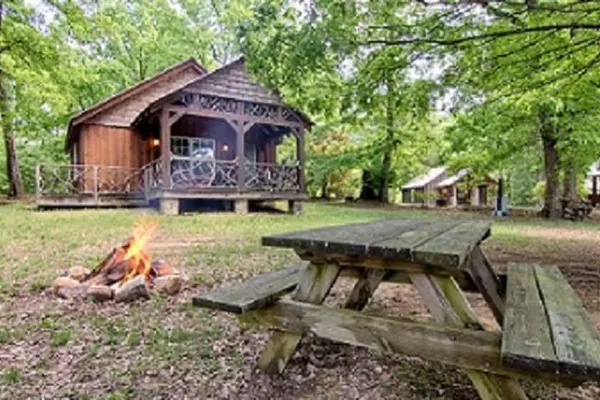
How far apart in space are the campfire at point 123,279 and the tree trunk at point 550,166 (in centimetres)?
1467

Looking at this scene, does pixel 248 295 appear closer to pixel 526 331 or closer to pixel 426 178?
pixel 526 331

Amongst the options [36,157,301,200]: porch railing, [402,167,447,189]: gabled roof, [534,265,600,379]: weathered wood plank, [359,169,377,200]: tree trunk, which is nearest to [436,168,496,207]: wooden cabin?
[402,167,447,189]: gabled roof

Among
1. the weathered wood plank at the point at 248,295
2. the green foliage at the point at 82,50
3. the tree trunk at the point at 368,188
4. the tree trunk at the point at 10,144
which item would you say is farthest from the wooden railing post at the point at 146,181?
the weathered wood plank at the point at 248,295

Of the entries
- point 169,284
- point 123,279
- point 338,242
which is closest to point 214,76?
point 123,279

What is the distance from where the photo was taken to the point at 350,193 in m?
30.3

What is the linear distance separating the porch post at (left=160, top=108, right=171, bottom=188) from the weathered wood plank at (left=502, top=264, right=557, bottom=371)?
11.7m

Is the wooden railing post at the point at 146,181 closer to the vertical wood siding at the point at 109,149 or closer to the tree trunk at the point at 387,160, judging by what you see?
the vertical wood siding at the point at 109,149

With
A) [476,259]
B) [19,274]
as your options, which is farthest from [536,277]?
[19,274]

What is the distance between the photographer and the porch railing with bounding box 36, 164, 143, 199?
1531cm

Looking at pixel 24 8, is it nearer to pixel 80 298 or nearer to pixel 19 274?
pixel 19 274

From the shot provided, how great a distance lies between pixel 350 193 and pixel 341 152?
7.12 m

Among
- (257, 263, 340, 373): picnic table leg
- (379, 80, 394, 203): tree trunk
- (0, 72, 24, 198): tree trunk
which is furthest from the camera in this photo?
(379, 80, 394, 203): tree trunk

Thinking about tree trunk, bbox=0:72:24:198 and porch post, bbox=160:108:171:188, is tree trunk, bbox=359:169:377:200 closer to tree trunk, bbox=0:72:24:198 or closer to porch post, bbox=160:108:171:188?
porch post, bbox=160:108:171:188

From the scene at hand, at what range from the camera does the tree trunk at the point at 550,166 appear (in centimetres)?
1484
